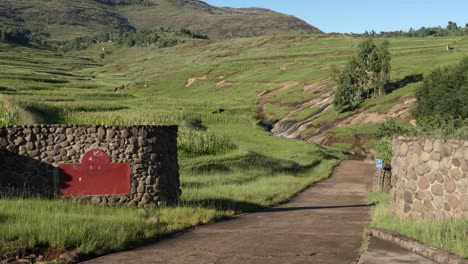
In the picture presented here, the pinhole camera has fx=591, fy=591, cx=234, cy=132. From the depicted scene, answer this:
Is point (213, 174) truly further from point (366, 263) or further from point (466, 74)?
point (466, 74)

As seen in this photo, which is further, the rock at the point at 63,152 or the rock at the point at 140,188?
the rock at the point at 140,188

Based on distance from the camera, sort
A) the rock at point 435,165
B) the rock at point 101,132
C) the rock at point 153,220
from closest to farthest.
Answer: the rock at point 435,165 < the rock at point 153,220 < the rock at point 101,132

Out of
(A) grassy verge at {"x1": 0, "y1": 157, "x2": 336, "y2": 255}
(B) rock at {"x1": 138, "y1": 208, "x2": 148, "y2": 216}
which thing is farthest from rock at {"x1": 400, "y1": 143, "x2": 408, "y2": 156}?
(B) rock at {"x1": 138, "y1": 208, "x2": 148, "y2": 216}

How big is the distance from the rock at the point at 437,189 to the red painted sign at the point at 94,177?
8.59 m

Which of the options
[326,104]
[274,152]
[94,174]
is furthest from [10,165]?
[326,104]

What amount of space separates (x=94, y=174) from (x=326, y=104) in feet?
270

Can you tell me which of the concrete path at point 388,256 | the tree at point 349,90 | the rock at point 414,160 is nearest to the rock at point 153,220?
the concrete path at point 388,256

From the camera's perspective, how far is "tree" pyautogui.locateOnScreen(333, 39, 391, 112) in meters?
93.6

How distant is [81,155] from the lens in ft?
57.0

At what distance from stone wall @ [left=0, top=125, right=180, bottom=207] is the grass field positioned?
105cm

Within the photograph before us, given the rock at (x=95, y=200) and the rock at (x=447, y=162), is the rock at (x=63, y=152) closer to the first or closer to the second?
the rock at (x=95, y=200)

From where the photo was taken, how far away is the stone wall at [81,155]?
1711 centimetres

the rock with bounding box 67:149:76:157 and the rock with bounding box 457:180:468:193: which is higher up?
the rock with bounding box 67:149:76:157

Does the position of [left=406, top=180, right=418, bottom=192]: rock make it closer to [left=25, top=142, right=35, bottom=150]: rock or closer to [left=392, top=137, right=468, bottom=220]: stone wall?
[left=392, top=137, right=468, bottom=220]: stone wall
